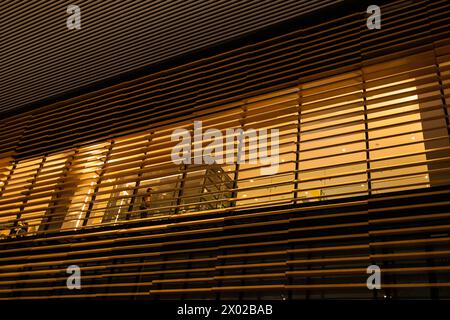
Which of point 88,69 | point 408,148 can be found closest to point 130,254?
point 88,69

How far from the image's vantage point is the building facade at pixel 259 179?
2.71 m

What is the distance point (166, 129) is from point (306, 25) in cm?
177

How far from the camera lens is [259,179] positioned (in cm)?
344

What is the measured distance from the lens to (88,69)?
16.6 feet

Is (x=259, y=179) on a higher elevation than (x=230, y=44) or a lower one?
lower

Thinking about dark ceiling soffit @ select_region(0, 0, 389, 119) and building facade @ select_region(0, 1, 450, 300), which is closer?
building facade @ select_region(0, 1, 450, 300)

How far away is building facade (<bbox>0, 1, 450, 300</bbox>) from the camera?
107 inches

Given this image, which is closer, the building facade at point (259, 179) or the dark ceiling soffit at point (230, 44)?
the building facade at point (259, 179)

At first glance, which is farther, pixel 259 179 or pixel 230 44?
pixel 230 44

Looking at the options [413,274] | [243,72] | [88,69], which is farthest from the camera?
[88,69]

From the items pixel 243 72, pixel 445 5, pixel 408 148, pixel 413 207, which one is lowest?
pixel 413 207

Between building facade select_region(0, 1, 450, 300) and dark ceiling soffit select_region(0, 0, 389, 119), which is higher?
dark ceiling soffit select_region(0, 0, 389, 119)

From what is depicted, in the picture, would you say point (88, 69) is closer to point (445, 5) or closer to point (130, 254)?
point (130, 254)

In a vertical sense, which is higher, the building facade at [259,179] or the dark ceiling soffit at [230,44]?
the dark ceiling soffit at [230,44]
